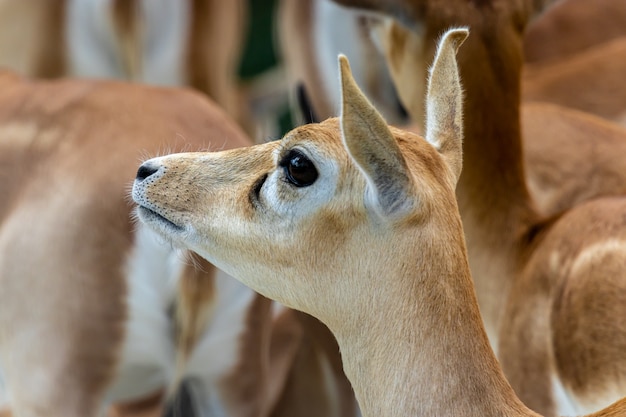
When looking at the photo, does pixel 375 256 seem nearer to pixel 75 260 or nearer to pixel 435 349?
pixel 435 349

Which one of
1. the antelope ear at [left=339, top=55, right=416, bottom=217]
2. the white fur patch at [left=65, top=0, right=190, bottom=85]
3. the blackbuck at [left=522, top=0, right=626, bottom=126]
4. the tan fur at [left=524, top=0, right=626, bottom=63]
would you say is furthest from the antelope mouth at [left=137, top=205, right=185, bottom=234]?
the tan fur at [left=524, top=0, right=626, bottom=63]

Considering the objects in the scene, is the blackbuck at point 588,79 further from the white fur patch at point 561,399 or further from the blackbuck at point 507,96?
the white fur patch at point 561,399

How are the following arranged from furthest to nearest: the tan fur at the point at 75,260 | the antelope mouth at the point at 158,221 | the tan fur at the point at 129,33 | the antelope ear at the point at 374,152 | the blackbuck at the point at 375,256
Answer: the tan fur at the point at 129,33
the tan fur at the point at 75,260
the antelope mouth at the point at 158,221
the blackbuck at the point at 375,256
the antelope ear at the point at 374,152

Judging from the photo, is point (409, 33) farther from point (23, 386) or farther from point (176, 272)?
point (23, 386)

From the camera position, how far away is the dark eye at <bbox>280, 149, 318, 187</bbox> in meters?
1.74

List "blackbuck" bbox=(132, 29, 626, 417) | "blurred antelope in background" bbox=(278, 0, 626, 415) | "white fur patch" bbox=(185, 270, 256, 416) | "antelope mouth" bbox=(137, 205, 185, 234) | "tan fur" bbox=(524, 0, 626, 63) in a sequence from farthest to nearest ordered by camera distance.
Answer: "tan fur" bbox=(524, 0, 626, 63) → "white fur patch" bbox=(185, 270, 256, 416) → "blurred antelope in background" bbox=(278, 0, 626, 415) → "antelope mouth" bbox=(137, 205, 185, 234) → "blackbuck" bbox=(132, 29, 626, 417)

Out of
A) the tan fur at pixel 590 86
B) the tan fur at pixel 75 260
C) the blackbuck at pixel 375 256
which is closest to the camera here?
the blackbuck at pixel 375 256

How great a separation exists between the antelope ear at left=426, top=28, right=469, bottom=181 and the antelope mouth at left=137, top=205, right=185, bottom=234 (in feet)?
1.45

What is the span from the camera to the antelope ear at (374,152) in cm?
159

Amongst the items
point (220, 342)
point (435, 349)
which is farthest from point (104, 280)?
point (435, 349)

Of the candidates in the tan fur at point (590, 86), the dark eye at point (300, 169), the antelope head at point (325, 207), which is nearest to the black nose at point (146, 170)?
the antelope head at point (325, 207)

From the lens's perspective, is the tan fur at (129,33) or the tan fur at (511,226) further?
the tan fur at (129,33)

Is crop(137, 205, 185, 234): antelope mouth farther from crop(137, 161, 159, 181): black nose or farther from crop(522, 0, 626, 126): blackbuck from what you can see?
crop(522, 0, 626, 126): blackbuck

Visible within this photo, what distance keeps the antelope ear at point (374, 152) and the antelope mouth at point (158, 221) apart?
343 millimetres
